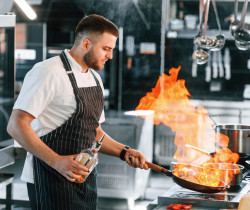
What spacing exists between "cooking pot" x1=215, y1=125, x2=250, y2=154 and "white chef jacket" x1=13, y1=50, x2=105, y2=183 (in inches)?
35.2

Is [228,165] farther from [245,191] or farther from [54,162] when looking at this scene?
[54,162]

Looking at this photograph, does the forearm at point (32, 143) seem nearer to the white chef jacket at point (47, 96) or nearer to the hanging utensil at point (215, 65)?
the white chef jacket at point (47, 96)

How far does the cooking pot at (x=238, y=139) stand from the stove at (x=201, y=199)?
0.48 metres

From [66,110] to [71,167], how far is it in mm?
322

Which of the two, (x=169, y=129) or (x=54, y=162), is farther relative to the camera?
(x=169, y=129)

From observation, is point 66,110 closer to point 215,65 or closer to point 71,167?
point 71,167

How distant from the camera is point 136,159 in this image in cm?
214

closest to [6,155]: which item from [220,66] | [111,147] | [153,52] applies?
[111,147]

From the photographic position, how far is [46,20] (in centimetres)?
608

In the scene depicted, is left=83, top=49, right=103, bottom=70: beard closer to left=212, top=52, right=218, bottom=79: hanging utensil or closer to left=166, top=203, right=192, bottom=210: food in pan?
left=166, top=203, right=192, bottom=210: food in pan

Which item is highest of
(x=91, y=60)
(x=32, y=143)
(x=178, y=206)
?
(x=91, y=60)

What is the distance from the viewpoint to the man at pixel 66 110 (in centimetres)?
197

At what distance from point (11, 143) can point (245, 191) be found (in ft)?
5.37

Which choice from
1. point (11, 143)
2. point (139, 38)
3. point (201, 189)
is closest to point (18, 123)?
point (201, 189)
